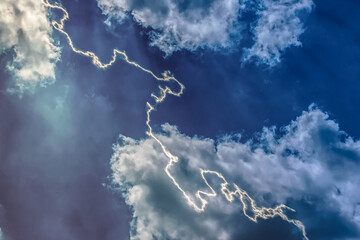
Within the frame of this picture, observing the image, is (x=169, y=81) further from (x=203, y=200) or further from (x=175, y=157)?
(x=203, y=200)

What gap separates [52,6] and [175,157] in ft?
69.4

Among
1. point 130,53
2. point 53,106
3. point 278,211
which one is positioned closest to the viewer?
point 278,211

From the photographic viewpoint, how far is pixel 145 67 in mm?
25531

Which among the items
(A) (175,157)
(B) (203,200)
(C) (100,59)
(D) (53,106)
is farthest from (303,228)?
(D) (53,106)

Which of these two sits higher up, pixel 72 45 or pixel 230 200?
pixel 72 45

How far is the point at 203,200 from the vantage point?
75.3ft

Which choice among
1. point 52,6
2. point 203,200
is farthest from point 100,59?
point 203,200

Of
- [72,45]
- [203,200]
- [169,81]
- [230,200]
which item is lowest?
[203,200]

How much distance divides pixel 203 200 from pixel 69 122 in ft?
66.2

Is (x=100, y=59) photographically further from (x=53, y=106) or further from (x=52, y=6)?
(x=53, y=106)

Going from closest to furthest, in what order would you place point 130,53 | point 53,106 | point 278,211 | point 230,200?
point 278,211 < point 230,200 < point 130,53 < point 53,106

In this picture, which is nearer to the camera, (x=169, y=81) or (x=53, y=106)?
(x=169, y=81)

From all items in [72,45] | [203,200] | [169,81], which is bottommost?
[203,200]

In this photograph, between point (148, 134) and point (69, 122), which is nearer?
point (148, 134)
